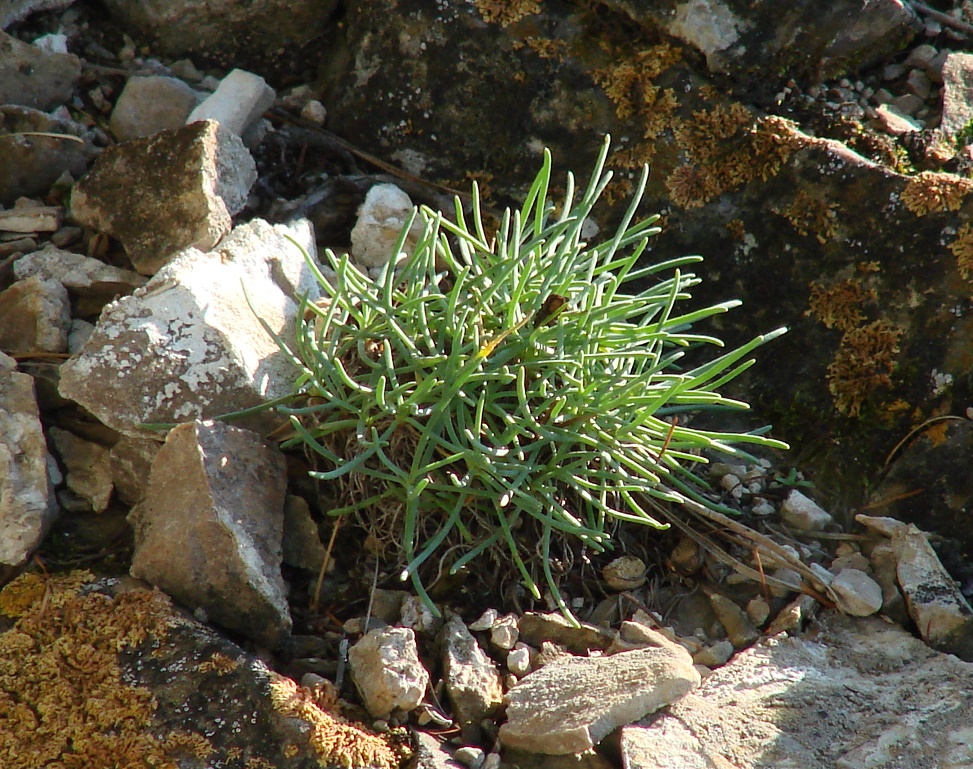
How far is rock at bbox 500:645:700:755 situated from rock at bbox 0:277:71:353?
1.24m

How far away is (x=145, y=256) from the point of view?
86.6 inches

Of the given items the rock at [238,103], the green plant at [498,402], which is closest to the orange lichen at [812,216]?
the green plant at [498,402]

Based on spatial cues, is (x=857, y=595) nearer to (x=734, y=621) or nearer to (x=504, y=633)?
(x=734, y=621)

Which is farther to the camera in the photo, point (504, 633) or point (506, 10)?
point (506, 10)

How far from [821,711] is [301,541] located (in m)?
0.99

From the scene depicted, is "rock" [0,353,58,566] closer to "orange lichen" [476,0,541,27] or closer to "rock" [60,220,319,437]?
"rock" [60,220,319,437]

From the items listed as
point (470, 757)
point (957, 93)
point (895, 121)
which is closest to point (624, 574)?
point (470, 757)

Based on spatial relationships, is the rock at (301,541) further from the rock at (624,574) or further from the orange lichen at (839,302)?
the orange lichen at (839,302)

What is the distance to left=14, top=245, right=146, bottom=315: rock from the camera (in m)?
2.16

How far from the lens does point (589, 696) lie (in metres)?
1.54

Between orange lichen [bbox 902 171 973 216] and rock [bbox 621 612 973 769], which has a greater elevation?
orange lichen [bbox 902 171 973 216]

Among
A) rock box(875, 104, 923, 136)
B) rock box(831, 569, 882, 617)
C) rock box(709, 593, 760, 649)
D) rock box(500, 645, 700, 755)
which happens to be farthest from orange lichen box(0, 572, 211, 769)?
rock box(875, 104, 923, 136)

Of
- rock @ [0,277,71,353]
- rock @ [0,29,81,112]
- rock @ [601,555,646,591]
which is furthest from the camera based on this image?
rock @ [0,29,81,112]

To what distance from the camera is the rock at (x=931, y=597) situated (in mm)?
1810
